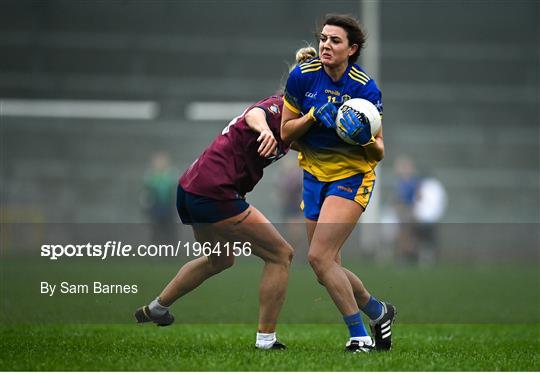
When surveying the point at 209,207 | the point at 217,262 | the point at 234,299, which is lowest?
the point at 234,299

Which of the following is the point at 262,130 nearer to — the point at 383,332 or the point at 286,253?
the point at 286,253

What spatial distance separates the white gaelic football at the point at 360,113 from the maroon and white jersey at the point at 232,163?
0.49 meters

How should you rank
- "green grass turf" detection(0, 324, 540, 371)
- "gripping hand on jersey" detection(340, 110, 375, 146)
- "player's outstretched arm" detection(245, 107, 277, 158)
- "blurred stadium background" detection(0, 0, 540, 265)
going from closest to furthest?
1. "green grass turf" detection(0, 324, 540, 371)
2. "gripping hand on jersey" detection(340, 110, 375, 146)
3. "player's outstretched arm" detection(245, 107, 277, 158)
4. "blurred stadium background" detection(0, 0, 540, 265)

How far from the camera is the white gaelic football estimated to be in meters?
5.18

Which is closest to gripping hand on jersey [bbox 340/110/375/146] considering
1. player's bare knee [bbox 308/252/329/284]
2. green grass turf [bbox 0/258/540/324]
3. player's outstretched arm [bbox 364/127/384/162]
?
player's outstretched arm [bbox 364/127/384/162]

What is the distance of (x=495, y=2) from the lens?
2164cm

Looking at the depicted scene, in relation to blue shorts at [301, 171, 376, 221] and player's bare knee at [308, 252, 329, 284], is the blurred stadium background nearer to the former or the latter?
blue shorts at [301, 171, 376, 221]

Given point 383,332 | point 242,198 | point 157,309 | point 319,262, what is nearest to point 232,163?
point 242,198

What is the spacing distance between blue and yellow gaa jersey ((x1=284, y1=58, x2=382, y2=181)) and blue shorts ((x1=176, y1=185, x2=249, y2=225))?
0.52 meters

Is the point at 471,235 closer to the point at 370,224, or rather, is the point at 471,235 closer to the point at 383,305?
the point at 370,224

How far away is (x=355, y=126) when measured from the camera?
5.14m

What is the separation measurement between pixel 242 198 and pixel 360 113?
3.03ft

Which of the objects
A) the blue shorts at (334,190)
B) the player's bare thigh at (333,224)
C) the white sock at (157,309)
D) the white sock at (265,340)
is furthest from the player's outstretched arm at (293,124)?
the white sock at (157,309)

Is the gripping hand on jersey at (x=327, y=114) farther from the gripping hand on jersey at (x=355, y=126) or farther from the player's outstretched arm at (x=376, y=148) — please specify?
the player's outstretched arm at (x=376, y=148)
